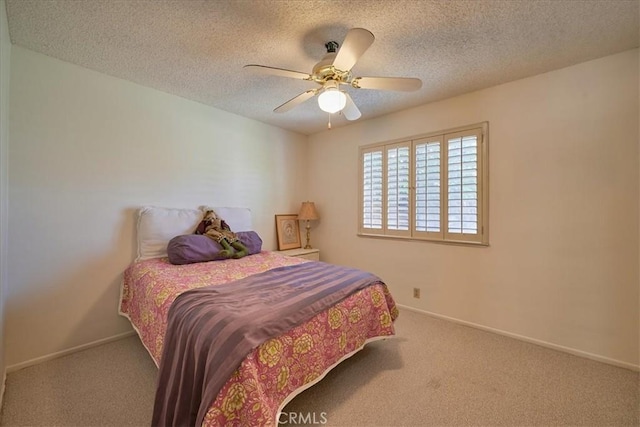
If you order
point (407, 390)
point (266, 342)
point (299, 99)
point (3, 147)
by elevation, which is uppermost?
point (299, 99)

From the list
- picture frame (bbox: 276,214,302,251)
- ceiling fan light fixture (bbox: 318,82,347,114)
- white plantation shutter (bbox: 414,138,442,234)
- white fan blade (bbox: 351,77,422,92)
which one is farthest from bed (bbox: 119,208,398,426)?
white fan blade (bbox: 351,77,422,92)

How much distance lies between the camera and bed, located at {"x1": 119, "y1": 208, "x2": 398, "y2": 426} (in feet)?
3.71

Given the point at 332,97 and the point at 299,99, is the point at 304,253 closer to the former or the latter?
the point at 299,99

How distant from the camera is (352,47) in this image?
153 cm

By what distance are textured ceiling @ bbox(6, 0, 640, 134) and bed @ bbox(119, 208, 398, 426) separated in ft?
4.55

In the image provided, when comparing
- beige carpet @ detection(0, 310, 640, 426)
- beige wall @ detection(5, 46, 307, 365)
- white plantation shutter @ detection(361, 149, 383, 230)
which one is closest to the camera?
beige carpet @ detection(0, 310, 640, 426)

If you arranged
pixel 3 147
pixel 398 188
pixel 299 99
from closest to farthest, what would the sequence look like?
pixel 3 147 < pixel 299 99 < pixel 398 188

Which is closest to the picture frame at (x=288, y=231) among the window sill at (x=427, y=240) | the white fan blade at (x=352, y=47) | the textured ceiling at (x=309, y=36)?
the window sill at (x=427, y=240)

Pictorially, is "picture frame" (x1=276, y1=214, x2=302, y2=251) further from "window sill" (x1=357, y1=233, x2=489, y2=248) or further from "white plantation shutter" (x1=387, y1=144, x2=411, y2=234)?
"white plantation shutter" (x1=387, y1=144, x2=411, y2=234)

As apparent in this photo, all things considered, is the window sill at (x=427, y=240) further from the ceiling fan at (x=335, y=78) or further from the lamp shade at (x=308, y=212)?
the ceiling fan at (x=335, y=78)

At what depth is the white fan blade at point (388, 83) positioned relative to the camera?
182cm

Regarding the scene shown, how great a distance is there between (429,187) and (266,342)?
248 centimetres

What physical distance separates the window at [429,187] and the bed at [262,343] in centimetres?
123

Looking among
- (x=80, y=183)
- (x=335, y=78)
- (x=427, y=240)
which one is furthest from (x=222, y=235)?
(x=427, y=240)
